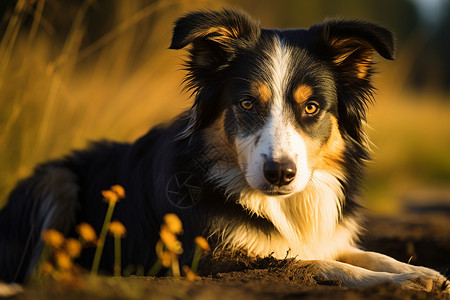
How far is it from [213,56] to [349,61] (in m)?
1.04

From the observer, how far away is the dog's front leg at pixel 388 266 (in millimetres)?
3145

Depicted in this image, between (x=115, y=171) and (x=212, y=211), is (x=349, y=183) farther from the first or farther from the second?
(x=115, y=171)

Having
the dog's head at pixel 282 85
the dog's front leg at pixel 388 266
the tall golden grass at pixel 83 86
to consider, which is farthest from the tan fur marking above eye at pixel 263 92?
the tall golden grass at pixel 83 86

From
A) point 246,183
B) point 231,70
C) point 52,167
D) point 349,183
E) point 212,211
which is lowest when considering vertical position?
point 52,167

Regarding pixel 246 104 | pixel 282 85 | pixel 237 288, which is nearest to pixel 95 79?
pixel 246 104

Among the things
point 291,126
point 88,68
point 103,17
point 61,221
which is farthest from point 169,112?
point 291,126

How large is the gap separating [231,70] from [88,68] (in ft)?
13.7

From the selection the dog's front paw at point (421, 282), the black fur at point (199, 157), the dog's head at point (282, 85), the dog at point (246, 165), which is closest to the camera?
the dog's front paw at point (421, 282)

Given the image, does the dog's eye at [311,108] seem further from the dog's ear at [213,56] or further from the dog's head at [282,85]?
the dog's ear at [213,56]

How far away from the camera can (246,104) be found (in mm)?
3514

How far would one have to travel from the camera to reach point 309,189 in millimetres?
3773

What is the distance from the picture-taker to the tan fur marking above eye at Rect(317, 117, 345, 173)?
370 centimetres

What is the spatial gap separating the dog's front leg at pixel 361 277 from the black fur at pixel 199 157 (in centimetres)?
54

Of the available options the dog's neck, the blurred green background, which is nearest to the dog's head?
the dog's neck
